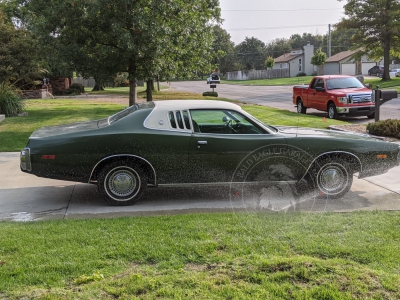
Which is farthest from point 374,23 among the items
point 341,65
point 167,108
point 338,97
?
point 167,108

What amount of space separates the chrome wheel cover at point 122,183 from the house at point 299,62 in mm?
65779

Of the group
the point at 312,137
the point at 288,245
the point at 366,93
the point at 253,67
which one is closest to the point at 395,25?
the point at 366,93

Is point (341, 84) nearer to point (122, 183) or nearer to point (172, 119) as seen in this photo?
point (172, 119)

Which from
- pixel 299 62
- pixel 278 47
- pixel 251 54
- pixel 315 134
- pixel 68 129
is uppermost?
pixel 278 47

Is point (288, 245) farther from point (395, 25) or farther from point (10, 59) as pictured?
point (395, 25)

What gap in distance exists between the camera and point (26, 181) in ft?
26.6

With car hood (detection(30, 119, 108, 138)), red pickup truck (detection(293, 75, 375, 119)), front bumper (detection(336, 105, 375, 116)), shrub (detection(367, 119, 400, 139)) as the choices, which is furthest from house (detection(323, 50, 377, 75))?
car hood (detection(30, 119, 108, 138))

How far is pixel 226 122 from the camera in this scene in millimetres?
6770

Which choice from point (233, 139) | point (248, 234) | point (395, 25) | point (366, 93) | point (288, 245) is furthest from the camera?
point (395, 25)

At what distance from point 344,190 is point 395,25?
36.7m

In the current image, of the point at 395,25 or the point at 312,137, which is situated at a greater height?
the point at 395,25

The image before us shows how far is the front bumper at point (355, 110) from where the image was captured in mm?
16828

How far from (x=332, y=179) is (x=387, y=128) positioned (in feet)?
19.3

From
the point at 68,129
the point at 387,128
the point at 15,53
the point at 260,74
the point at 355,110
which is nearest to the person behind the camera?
the point at 68,129
